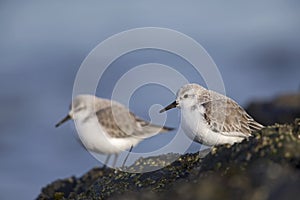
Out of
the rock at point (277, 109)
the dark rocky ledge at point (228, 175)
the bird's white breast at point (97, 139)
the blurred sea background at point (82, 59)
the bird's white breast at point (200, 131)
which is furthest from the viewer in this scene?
the blurred sea background at point (82, 59)

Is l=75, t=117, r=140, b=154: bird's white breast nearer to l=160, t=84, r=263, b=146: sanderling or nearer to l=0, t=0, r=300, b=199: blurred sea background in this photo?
l=0, t=0, r=300, b=199: blurred sea background

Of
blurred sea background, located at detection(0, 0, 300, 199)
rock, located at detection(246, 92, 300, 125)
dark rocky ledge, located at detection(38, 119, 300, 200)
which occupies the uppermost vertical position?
blurred sea background, located at detection(0, 0, 300, 199)

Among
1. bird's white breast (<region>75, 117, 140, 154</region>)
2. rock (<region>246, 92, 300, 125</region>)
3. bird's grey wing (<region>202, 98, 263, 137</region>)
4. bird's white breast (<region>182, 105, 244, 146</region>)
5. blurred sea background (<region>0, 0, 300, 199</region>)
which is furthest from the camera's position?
blurred sea background (<region>0, 0, 300, 199</region>)

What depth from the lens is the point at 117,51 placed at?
81.2 ft

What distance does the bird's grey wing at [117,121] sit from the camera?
481 inches

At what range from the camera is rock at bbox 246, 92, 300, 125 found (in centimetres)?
1494

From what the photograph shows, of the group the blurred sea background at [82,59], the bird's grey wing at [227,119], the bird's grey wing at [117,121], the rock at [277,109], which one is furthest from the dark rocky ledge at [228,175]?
the rock at [277,109]

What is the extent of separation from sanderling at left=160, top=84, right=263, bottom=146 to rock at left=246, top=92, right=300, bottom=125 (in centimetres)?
587

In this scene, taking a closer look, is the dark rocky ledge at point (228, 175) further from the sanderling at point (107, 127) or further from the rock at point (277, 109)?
the rock at point (277, 109)

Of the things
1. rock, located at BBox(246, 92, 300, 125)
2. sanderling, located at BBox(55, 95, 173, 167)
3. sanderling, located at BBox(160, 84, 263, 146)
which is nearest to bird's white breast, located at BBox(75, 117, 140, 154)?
sanderling, located at BBox(55, 95, 173, 167)

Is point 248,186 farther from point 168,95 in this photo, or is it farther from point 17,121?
point 17,121

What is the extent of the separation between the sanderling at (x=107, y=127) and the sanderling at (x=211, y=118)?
3.04 metres

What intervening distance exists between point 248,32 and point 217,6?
2.48 metres

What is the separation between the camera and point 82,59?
81.6 feet
